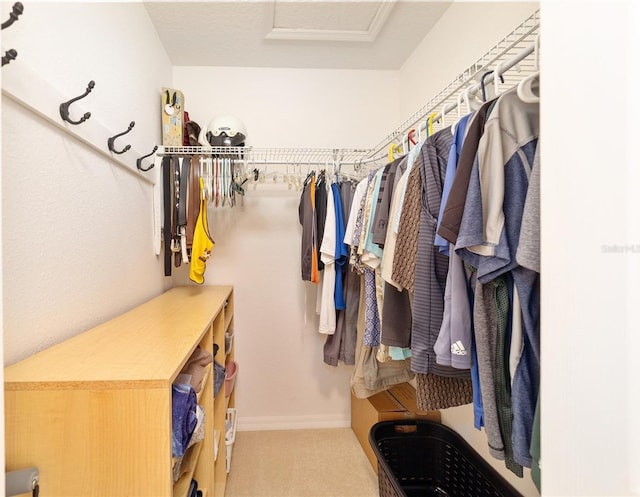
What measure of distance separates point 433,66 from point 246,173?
1332 mm

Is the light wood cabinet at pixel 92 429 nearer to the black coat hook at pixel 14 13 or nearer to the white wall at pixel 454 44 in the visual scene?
the black coat hook at pixel 14 13

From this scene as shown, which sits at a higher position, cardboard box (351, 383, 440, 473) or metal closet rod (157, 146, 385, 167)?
metal closet rod (157, 146, 385, 167)

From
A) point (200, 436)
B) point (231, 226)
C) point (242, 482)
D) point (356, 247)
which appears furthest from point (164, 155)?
point (242, 482)

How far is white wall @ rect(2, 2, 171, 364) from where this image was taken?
81 cm

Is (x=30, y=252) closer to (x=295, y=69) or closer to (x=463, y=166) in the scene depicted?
(x=463, y=166)

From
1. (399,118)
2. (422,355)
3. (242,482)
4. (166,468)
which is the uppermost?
(399,118)

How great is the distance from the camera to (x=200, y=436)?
0.99 meters

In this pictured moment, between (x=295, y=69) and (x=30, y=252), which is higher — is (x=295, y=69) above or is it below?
above

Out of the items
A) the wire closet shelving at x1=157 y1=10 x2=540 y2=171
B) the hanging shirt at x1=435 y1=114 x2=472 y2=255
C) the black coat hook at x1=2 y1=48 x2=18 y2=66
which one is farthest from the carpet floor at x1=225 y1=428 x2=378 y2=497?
the black coat hook at x1=2 y1=48 x2=18 y2=66

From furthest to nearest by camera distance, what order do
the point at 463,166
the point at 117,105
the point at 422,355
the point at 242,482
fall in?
1. the point at 242,482
2. the point at 117,105
3. the point at 422,355
4. the point at 463,166

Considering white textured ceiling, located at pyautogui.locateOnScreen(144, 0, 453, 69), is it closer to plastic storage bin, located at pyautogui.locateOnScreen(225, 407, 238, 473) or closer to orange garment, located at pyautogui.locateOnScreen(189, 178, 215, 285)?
orange garment, located at pyautogui.locateOnScreen(189, 178, 215, 285)

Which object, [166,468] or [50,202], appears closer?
[166,468]

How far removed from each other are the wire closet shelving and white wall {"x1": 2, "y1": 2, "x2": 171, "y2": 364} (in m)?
0.55

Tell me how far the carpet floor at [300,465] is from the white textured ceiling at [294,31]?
8.71ft
